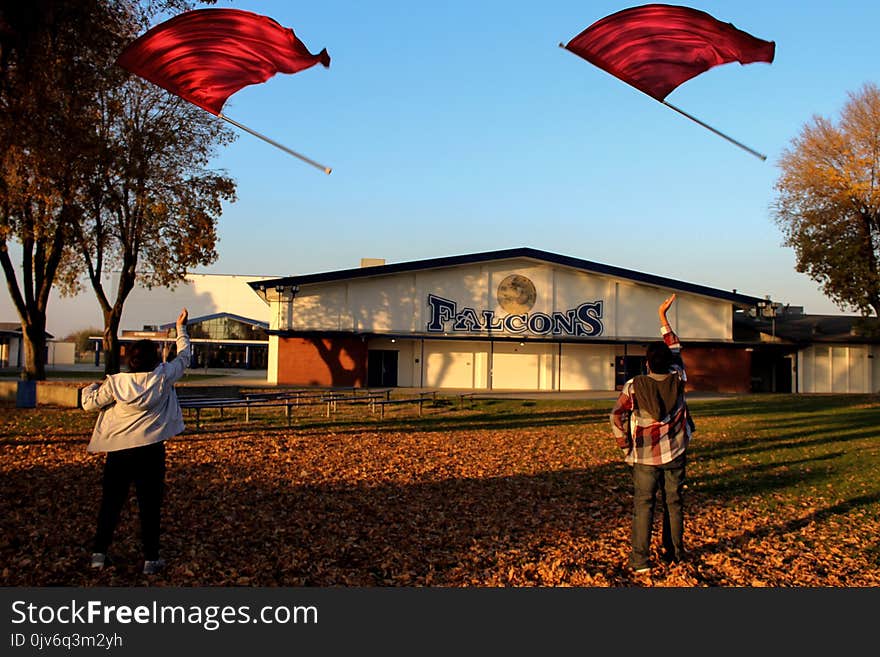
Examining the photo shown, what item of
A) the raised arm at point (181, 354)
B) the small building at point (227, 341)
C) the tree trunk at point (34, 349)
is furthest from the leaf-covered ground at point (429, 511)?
the small building at point (227, 341)

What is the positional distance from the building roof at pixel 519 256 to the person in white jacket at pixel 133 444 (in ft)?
110

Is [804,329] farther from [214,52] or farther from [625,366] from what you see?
[214,52]

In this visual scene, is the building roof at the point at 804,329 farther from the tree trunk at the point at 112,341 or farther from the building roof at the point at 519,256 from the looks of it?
the tree trunk at the point at 112,341

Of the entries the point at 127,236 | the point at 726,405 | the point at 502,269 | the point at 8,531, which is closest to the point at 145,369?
the point at 8,531

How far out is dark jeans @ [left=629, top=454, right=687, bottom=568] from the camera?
6105 millimetres

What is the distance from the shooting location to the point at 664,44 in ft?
27.4

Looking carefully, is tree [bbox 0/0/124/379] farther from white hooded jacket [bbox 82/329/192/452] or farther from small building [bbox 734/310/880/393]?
small building [bbox 734/310/880/393]

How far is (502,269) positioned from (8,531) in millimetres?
35287

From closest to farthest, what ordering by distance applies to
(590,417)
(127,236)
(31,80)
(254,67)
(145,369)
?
1. (145,369)
2. (254,67)
3. (31,80)
4. (590,417)
5. (127,236)

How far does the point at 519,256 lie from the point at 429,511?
32.9 m

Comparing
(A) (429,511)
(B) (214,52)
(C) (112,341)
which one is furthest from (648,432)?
(C) (112,341)

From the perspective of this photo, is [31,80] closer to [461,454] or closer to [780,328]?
[461,454]

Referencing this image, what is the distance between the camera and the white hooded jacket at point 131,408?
5773mm

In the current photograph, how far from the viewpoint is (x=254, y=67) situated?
8.88 meters
